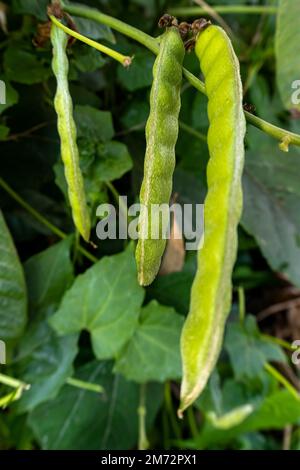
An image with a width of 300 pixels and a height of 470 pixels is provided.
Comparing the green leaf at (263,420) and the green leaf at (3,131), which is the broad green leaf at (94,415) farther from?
the green leaf at (3,131)

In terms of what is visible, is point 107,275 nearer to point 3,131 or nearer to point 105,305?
point 105,305

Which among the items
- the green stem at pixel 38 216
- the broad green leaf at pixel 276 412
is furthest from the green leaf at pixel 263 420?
the green stem at pixel 38 216

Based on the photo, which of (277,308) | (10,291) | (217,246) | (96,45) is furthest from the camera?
(277,308)

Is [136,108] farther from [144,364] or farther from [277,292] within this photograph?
[277,292]

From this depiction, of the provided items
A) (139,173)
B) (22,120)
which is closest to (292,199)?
(139,173)

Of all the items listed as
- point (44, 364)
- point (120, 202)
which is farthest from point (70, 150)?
point (44, 364)

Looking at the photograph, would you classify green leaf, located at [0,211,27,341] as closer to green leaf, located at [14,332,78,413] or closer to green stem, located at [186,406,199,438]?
green leaf, located at [14,332,78,413]

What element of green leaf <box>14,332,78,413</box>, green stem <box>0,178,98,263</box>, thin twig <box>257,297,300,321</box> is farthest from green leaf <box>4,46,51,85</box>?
thin twig <box>257,297,300,321</box>
